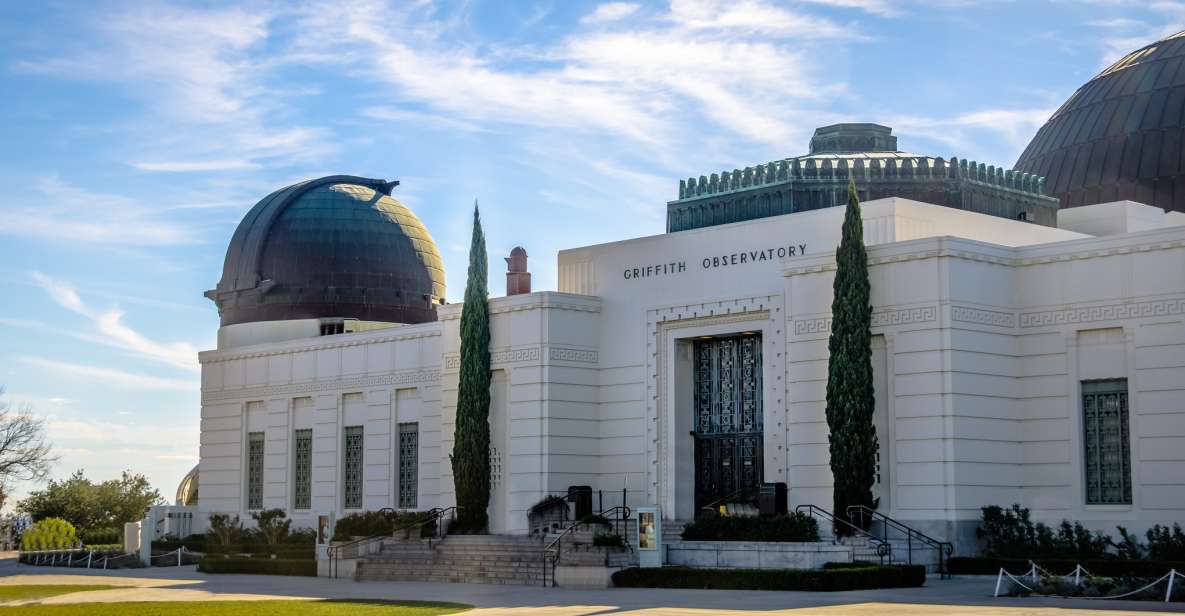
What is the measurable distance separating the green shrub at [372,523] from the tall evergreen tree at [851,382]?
466 inches

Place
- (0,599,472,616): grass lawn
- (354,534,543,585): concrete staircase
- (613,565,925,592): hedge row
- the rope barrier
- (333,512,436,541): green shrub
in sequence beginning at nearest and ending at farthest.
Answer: the rope barrier → (0,599,472,616): grass lawn → (613,565,925,592): hedge row → (354,534,543,585): concrete staircase → (333,512,436,541): green shrub

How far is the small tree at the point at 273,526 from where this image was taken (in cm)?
4303

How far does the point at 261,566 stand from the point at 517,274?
31.7 feet

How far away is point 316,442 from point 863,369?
2005 cm

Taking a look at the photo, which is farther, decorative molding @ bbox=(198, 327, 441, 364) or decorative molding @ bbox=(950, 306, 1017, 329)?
decorative molding @ bbox=(198, 327, 441, 364)

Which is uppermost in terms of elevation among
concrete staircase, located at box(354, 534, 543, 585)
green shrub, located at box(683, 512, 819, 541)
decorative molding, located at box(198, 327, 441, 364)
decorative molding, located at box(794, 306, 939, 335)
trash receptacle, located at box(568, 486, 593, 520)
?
decorative molding, located at box(198, 327, 441, 364)

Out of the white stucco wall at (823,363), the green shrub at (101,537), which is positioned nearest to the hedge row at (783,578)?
the white stucco wall at (823,363)

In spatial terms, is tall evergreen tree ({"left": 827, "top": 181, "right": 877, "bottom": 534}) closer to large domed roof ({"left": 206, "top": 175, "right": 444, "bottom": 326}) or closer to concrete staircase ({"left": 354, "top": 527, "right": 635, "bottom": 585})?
concrete staircase ({"left": 354, "top": 527, "right": 635, "bottom": 585})

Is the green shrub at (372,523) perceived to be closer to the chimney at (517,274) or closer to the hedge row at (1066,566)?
the chimney at (517,274)

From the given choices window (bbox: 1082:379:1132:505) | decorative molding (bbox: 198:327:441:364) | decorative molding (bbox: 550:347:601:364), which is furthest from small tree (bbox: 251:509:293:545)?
window (bbox: 1082:379:1132:505)

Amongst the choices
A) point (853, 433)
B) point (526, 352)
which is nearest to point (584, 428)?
point (526, 352)

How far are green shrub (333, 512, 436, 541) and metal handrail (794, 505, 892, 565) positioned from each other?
1061 centimetres

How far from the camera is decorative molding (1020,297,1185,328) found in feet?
96.2

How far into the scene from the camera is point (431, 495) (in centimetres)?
4153
